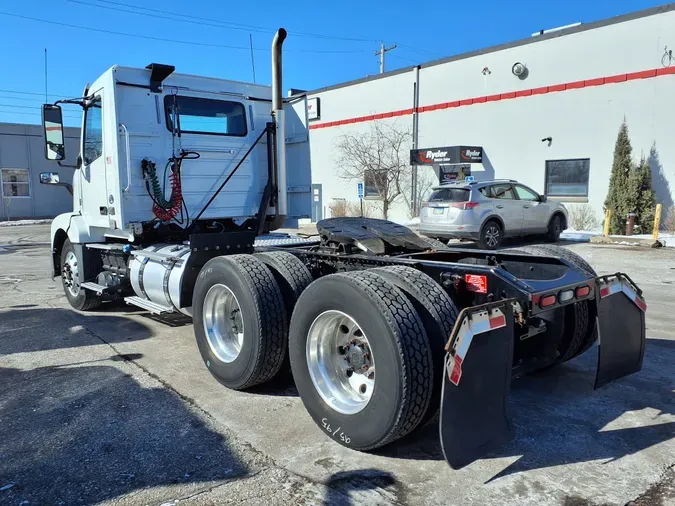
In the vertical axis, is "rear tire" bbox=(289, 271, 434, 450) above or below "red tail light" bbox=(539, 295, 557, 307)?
below

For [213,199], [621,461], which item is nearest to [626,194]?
[213,199]

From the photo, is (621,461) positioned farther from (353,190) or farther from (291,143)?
(353,190)

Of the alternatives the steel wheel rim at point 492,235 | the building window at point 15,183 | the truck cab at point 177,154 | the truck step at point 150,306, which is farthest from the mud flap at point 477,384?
the building window at point 15,183

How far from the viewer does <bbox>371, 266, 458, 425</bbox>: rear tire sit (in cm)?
307

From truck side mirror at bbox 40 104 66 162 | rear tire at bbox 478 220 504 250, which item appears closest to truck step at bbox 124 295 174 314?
truck side mirror at bbox 40 104 66 162

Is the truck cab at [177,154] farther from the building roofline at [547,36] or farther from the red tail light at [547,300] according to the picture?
the building roofline at [547,36]

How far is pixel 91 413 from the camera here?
4004 mm

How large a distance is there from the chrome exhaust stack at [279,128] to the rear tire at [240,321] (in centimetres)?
227

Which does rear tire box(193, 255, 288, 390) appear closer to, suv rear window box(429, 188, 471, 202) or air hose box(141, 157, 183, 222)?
air hose box(141, 157, 183, 222)

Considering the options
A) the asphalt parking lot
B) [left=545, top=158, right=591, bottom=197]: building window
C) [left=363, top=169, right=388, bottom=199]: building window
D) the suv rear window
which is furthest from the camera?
[left=363, top=169, right=388, bottom=199]: building window

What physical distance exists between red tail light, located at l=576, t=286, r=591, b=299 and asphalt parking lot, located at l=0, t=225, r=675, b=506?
92cm

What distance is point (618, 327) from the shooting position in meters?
3.71

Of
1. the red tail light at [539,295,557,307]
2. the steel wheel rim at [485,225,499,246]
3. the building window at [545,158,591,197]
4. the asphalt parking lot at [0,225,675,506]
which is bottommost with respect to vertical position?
the asphalt parking lot at [0,225,675,506]

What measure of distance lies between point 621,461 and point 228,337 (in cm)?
312
